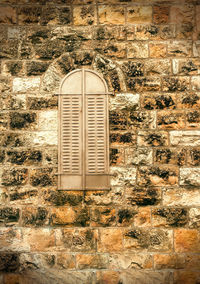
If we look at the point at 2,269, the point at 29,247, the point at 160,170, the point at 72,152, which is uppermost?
the point at 72,152

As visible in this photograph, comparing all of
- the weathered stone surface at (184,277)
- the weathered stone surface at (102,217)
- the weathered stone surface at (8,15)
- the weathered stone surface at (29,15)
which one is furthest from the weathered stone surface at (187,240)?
the weathered stone surface at (8,15)

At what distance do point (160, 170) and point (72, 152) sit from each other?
41.8 inches

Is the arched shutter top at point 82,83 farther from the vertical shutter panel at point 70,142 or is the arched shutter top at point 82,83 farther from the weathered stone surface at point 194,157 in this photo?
the weathered stone surface at point 194,157

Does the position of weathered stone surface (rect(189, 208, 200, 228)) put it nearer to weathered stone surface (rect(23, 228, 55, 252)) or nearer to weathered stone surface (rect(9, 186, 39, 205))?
weathered stone surface (rect(23, 228, 55, 252))

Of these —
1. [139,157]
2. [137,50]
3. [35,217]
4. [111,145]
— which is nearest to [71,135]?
[111,145]

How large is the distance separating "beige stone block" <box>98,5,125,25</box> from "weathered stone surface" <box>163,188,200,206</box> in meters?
2.12

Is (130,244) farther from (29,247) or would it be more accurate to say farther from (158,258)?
(29,247)

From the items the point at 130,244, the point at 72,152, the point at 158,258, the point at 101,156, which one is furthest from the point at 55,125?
the point at 158,258

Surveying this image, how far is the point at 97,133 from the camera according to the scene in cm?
328

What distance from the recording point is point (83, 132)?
129 inches

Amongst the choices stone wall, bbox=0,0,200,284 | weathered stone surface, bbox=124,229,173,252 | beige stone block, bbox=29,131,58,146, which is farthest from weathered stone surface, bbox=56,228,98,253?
beige stone block, bbox=29,131,58,146

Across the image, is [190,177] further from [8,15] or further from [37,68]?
[8,15]

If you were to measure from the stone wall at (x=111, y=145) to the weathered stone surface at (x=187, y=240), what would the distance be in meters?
0.01

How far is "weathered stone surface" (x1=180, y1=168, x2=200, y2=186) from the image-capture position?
3.24 metres
